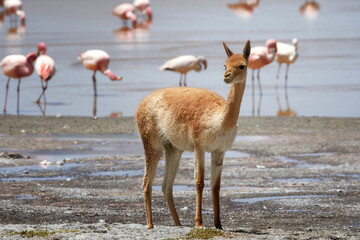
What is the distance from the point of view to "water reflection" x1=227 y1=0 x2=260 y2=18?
4766cm

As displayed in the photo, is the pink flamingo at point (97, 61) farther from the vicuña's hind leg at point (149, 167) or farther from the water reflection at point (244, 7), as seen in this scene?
the water reflection at point (244, 7)

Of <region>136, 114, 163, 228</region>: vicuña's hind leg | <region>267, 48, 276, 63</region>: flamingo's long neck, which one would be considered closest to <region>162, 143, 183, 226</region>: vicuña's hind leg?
<region>136, 114, 163, 228</region>: vicuña's hind leg

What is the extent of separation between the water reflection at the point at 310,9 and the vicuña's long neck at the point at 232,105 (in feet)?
122

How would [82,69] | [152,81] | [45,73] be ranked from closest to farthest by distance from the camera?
1. [45,73]
2. [152,81]
3. [82,69]

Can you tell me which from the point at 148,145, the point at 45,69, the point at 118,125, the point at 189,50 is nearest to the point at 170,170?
the point at 148,145

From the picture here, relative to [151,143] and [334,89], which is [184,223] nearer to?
[151,143]

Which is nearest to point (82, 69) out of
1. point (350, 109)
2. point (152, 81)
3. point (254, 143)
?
point (152, 81)

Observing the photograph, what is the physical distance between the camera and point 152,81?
23734 mm

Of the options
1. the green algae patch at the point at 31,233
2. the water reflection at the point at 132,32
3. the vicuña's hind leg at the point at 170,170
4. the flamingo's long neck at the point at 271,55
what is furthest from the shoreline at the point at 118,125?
the water reflection at the point at 132,32

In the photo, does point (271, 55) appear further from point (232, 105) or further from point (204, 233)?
point (204, 233)

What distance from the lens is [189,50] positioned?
98.7ft

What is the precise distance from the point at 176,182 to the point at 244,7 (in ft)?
132

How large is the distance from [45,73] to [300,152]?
8.69 meters

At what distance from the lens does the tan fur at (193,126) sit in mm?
8211
